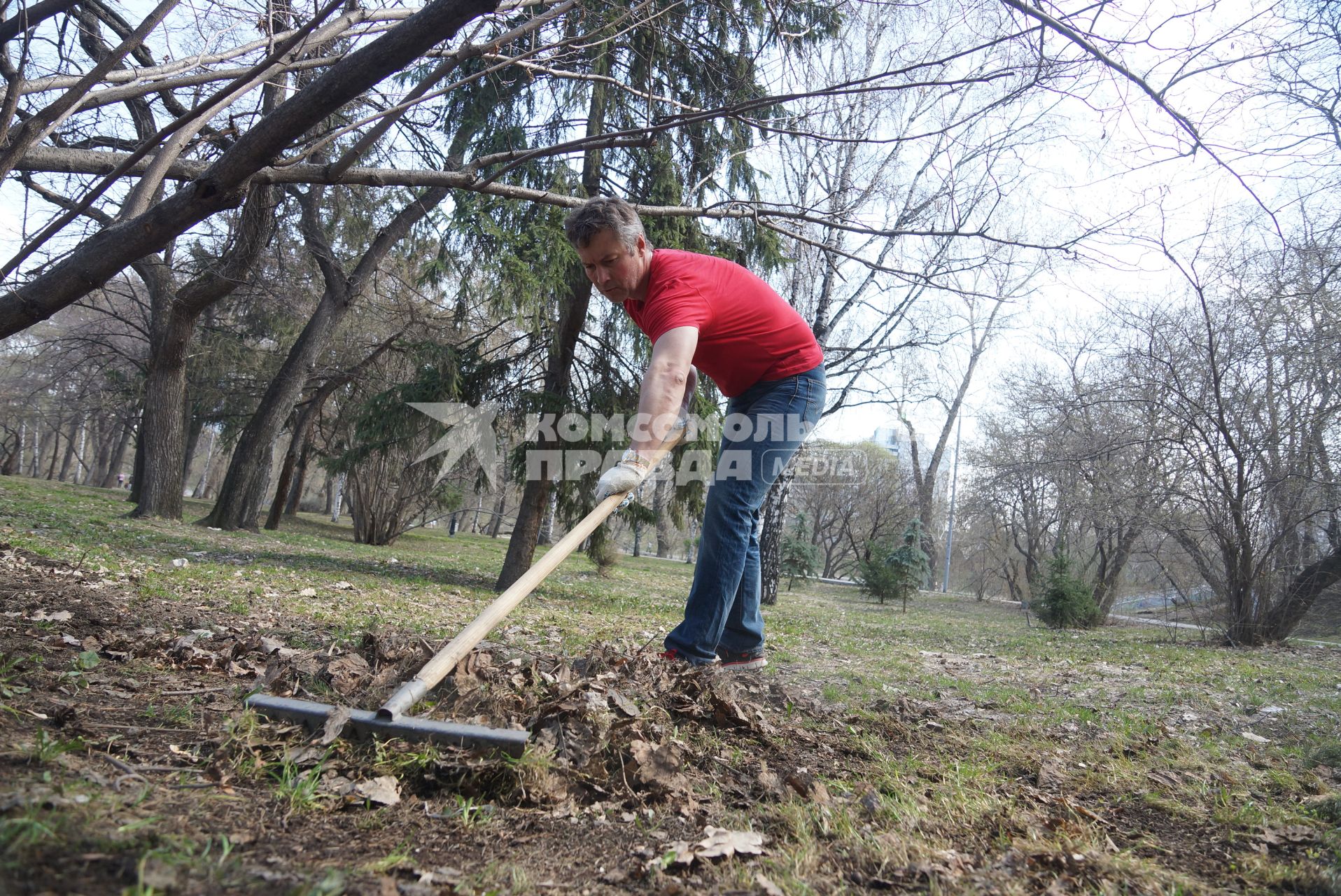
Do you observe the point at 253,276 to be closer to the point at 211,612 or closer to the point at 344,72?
the point at 211,612

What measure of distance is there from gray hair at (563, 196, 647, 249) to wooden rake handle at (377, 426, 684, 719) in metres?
1.09

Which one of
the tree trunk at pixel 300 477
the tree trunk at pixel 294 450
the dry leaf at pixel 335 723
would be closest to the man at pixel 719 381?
the dry leaf at pixel 335 723

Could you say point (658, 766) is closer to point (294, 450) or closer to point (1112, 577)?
point (294, 450)

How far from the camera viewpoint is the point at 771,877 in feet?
5.56

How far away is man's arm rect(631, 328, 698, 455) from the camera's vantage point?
3.04 metres

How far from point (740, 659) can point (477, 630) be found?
5.25 ft

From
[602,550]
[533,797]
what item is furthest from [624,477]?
[602,550]

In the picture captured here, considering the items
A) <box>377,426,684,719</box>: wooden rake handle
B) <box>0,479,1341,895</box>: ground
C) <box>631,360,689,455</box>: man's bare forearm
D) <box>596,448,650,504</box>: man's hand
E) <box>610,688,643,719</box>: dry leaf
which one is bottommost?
<box>0,479,1341,895</box>: ground

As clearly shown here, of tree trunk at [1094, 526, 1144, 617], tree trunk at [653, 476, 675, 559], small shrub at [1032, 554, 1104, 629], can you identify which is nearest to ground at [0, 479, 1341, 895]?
tree trunk at [653, 476, 675, 559]

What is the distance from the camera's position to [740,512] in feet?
11.1

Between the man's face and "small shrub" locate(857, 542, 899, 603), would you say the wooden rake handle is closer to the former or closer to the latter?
the man's face

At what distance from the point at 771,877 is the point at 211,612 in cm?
377

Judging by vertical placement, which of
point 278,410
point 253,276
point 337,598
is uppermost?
point 253,276

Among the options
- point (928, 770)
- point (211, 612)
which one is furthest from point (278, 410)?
point (928, 770)
